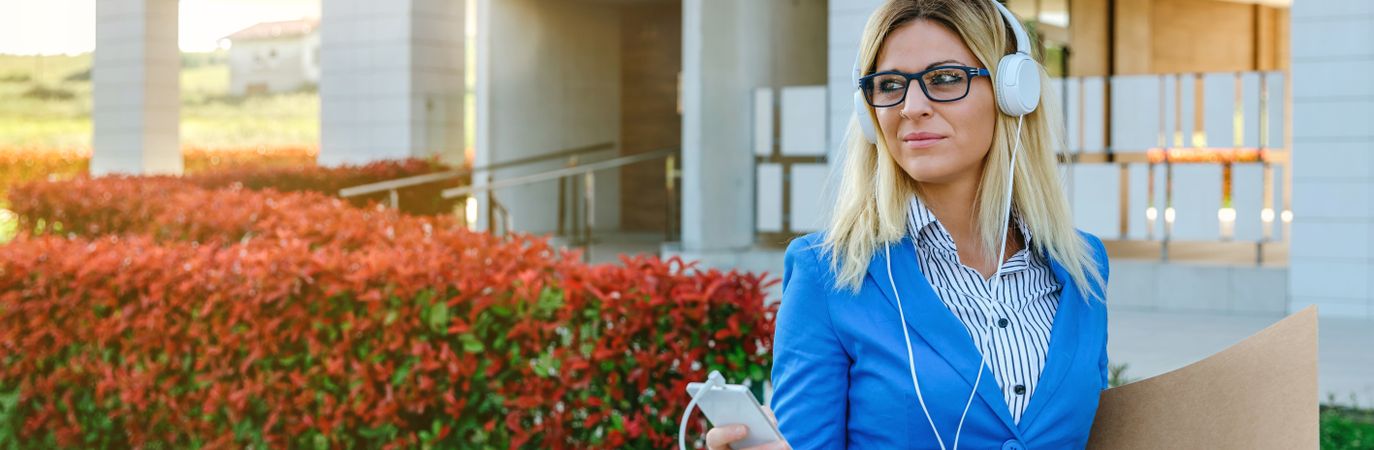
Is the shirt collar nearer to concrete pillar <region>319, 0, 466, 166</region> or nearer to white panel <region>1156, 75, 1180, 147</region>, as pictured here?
white panel <region>1156, 75, 1180, 147</region>

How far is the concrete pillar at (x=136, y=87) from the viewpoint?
704 inches

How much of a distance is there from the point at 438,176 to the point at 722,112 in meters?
3.33

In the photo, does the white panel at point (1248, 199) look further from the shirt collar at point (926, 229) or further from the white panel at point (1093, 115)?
the shirt collar at point (926, 229)

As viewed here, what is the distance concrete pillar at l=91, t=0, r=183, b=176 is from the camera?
58.7ft

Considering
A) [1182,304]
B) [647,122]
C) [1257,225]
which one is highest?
[647,122]

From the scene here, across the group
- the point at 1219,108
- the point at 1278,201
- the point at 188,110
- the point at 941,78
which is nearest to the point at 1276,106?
the point at 1219,108

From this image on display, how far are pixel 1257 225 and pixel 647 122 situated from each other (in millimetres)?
8854

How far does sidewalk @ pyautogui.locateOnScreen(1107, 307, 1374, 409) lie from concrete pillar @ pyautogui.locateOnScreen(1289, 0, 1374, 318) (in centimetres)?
30

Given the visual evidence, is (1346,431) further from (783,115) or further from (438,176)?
(438,176)

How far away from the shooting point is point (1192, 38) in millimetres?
18094

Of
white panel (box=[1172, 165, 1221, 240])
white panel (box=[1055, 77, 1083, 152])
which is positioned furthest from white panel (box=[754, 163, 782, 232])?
white panel (box=[1172, 165, 1221, 240])

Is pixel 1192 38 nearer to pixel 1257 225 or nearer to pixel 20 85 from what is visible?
pixel 1257 225

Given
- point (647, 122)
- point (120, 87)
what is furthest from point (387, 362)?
point (120, 87)

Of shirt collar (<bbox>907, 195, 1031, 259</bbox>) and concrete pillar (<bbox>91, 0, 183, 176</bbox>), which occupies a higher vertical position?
concrete pillar (<bbox>91, 0, 183, 176</bbox>)
